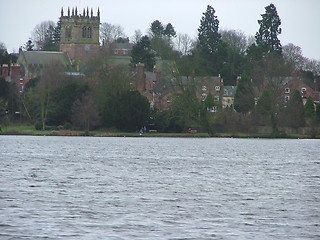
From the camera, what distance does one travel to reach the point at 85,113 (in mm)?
92375

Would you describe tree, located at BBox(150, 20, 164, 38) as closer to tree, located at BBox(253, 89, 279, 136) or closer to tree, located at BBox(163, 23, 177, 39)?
tree, located at BBox(163, 23, 177, 39)

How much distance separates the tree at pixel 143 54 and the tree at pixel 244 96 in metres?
19.4

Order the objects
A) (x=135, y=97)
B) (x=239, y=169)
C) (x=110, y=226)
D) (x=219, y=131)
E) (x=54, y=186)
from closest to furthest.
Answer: (x=110, y=226), (x=54, y=186), (x=239, y=169), (x=135, y=97), (x=219, y=131)

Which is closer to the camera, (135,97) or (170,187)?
(170,187)

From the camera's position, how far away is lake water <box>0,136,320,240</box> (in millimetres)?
→ 23500

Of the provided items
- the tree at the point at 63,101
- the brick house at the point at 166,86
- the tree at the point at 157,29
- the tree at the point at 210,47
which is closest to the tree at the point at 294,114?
the brick house at the point at 166,86

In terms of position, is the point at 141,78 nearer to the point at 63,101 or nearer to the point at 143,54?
the point at 143,54

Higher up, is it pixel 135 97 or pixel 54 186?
pixel 135 97

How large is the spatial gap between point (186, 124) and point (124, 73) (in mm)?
11730

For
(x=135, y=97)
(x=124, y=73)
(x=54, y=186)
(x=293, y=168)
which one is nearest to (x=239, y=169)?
(x=293, y=168)

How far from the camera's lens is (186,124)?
9400 centimetres

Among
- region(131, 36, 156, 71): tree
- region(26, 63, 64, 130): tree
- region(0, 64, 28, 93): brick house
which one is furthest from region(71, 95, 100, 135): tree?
region(0, 64, 28, 93): brick house

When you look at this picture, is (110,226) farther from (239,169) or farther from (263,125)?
(263,125)

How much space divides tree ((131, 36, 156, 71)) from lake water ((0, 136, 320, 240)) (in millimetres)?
80691
